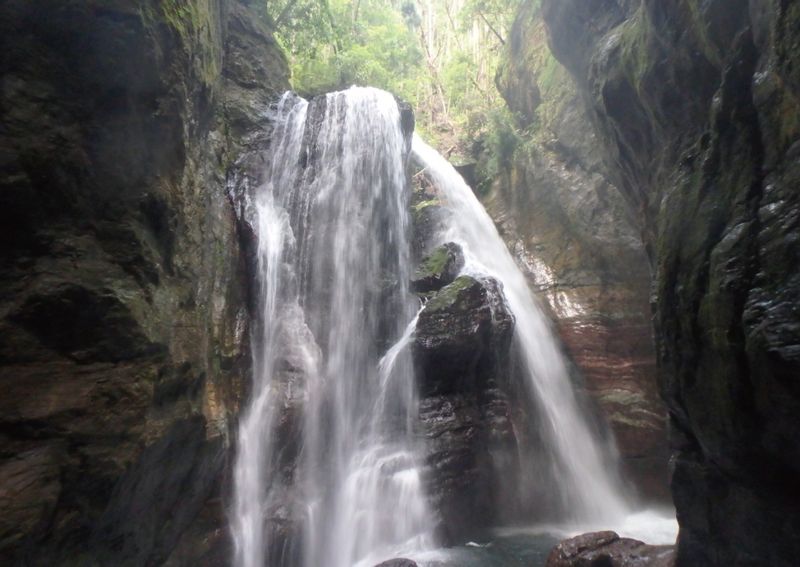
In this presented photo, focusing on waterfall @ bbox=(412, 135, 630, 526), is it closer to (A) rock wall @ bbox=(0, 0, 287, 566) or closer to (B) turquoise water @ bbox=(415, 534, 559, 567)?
(B) turquoise water @ bbox=(415, 534, 559, 567)

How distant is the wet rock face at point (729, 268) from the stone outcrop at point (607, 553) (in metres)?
0.57

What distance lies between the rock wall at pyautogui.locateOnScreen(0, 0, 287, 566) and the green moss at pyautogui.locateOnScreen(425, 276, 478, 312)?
5.10 metres

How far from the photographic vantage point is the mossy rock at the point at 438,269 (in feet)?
39.2

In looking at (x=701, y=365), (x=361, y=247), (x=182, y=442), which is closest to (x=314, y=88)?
(x=361, y=247)

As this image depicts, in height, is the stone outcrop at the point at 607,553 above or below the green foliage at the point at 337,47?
below

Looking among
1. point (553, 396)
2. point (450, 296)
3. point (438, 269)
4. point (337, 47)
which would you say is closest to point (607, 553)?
point (553, 396)

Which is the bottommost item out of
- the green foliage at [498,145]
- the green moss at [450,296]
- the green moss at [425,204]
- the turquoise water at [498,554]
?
the turquoise water at [498,554]

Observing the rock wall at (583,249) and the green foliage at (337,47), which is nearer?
the rock wall at (583,249)

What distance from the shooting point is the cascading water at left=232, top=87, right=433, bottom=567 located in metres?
7.81

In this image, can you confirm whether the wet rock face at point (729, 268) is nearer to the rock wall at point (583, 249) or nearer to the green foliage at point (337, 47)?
the rock wall at point (583, 249)

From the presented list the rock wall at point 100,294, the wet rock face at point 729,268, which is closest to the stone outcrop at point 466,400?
the wet rock face at point 729,268

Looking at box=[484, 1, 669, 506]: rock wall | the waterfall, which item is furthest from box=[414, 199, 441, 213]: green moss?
box=[484, 1, 669, 506]: rock wall

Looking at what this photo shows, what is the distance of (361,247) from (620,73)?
661cm

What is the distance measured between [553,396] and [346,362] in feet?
16.1
